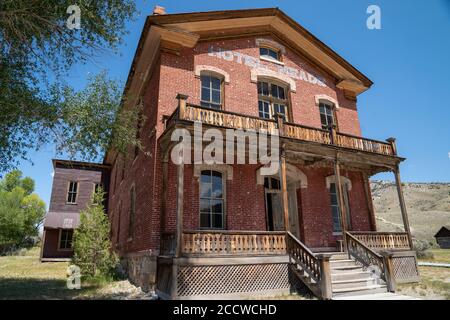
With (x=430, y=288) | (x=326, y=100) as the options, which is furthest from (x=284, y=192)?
(x=326, y=100)

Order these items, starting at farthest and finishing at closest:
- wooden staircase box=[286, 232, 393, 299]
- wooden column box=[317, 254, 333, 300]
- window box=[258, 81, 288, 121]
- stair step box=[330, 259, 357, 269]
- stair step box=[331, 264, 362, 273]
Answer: window box=[258, 81, 288, 121] < stair step box=[330, 259, 357, 269] < stair step box=[331, 264, 362, 273] < wooden staircase box=[286, 232, 393, 299] < wooden column box=[317, 254, 333, 300]

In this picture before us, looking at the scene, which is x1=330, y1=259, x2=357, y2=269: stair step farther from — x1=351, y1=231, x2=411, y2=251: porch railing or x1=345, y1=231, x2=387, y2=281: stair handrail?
x1=351, y1=231, x2=411, y2=251: porch railing

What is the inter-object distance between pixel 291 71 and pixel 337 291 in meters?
10.1

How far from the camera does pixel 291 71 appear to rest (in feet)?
49.2

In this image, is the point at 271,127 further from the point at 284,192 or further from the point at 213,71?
the point at 213,71

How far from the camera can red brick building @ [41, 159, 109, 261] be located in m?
25.1

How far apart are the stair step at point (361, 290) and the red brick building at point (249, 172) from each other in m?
0.06

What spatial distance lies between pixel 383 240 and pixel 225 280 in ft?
23.0

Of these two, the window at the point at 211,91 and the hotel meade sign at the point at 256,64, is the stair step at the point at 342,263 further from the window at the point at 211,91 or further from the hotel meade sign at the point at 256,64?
the hotel meade sign at the point at 256,64

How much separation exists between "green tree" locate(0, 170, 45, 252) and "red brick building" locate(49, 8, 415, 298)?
3442 centimetres

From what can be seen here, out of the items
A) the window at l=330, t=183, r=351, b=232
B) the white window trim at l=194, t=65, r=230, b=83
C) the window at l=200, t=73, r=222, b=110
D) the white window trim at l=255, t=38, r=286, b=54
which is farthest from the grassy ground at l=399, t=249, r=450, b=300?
the white window trim at l=255, t=38, r=286, b=54

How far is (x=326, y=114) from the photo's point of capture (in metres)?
15.6

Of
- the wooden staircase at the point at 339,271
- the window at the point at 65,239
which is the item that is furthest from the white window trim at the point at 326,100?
the window at the point at 65,239
